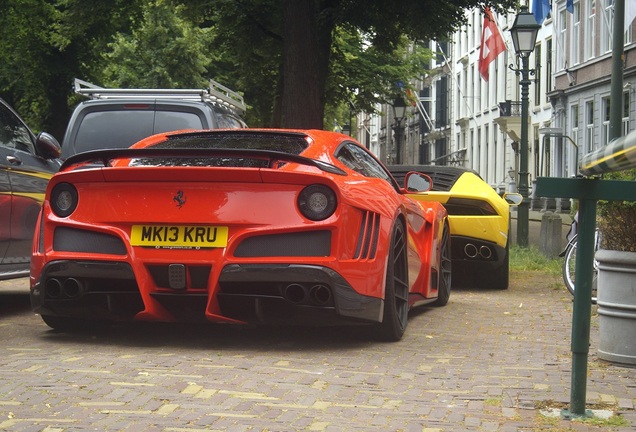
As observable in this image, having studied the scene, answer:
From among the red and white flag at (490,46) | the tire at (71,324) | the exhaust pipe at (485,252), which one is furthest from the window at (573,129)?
the tire at (71,324)

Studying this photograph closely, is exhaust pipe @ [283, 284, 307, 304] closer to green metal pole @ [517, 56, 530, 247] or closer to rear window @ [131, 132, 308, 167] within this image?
rear window @ [131, 132, 308, 167]

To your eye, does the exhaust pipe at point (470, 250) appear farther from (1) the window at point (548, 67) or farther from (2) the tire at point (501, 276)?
(1) the window at point (548, 67)

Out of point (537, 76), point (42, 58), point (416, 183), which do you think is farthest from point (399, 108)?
point (416, 183)

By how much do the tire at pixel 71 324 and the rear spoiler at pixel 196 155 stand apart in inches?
40.0

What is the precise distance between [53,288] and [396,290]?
2171 mm

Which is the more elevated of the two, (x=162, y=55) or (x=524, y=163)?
(x=162, y=55)

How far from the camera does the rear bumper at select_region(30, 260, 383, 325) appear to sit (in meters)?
6.47

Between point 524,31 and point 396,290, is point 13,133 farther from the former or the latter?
point 524,31

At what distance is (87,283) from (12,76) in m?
33.1

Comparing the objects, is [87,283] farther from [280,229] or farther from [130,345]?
[280,229]

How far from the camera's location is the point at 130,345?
22.5 ft

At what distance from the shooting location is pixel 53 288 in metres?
6.85

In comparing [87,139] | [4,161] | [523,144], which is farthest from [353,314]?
[523,144]

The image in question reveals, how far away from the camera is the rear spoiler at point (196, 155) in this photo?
6629 mm
